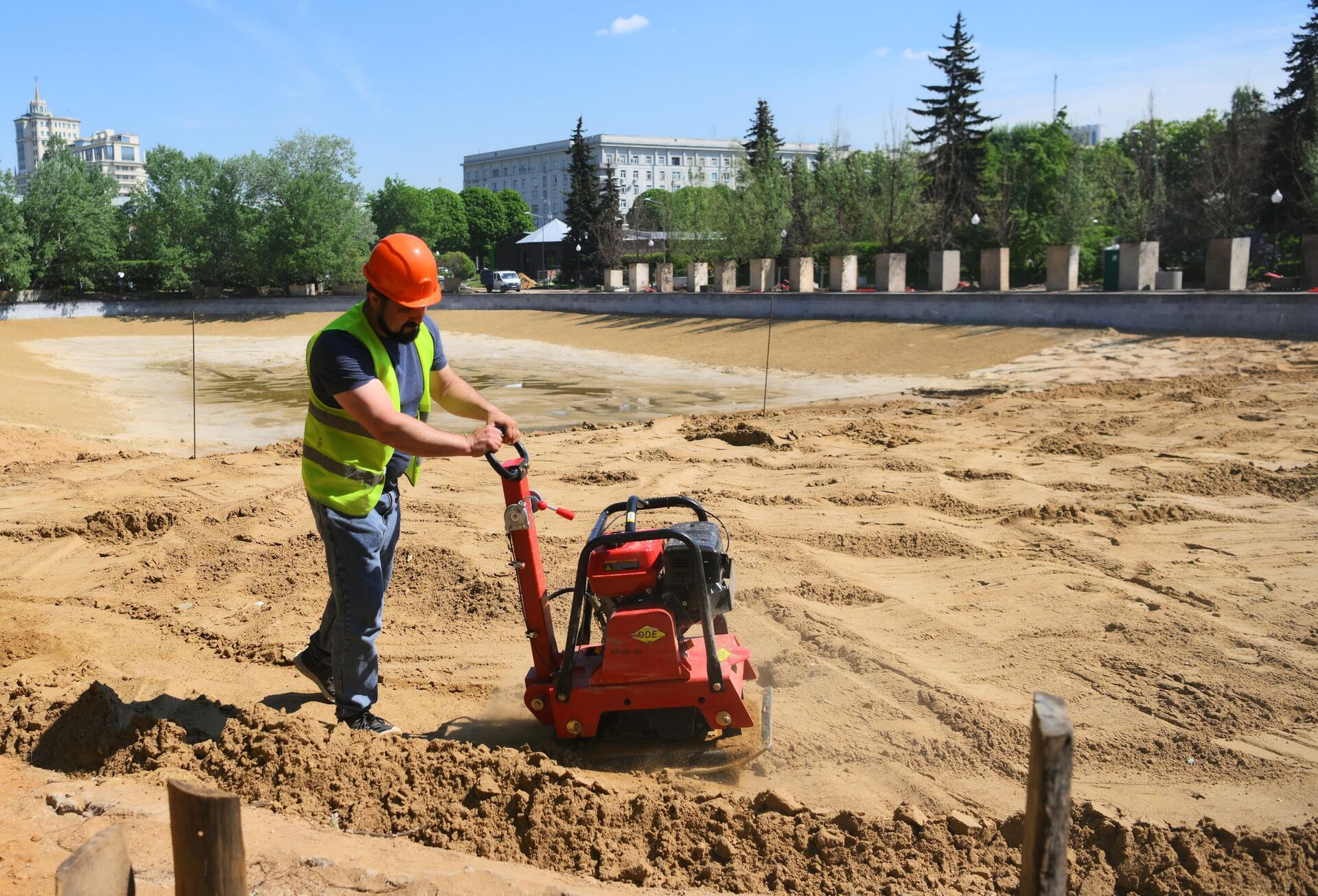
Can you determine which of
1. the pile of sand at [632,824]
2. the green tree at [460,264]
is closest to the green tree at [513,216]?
the green tree at [460,264]

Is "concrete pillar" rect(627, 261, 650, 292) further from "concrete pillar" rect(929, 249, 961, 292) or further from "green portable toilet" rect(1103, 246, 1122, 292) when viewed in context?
"green portable toilet" rect(1103, 246, 1122, 292)

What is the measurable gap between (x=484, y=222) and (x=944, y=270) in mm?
73861

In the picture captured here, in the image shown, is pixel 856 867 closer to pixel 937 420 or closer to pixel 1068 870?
pixel 1068 870

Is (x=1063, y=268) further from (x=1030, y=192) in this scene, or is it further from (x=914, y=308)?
(x=1030, y=192)

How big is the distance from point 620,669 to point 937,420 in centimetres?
1009

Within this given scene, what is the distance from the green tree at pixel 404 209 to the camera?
290 ft

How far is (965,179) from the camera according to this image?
4431 centimetres

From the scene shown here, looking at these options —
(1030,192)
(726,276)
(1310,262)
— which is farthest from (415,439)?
(1030,192)

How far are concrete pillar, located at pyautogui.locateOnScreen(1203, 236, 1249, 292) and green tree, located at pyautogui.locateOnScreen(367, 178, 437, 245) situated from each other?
7344 cm

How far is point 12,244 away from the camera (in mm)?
42219

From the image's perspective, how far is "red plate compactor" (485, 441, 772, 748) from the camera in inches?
152

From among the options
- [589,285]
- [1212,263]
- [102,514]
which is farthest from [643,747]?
[589,285]

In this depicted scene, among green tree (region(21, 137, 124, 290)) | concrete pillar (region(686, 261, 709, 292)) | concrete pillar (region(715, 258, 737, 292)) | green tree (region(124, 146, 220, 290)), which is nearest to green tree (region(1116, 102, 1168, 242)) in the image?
concrete pillar (region(715, 258, 737, 292))

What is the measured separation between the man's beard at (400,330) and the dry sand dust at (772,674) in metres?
1.61
